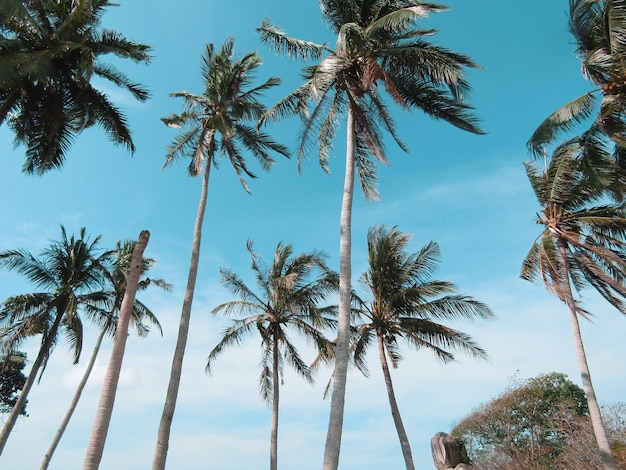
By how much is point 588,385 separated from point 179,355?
→ 40.3ft

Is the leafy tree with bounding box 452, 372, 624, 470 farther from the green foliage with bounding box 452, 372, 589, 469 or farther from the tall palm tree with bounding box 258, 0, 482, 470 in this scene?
the tall palm tree with bounding box 258, 0, 482, 470

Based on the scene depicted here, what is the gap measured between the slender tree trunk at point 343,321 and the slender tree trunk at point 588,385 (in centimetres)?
868

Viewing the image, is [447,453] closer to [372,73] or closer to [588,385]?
[588,385]

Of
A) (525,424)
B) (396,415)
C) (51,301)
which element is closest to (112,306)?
(51,301)

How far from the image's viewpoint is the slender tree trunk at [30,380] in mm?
15664

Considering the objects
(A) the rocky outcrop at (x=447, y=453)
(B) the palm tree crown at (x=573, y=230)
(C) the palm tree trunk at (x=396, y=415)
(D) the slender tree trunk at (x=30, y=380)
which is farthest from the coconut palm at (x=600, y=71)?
(D) the slender tree trunk at (x=30, y=380)

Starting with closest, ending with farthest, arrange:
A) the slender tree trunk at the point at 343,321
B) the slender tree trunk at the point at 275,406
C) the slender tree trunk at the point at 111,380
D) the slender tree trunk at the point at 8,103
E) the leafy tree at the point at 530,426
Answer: the slender tree trunk at the point at 111,380 → the slender tree trunk at the point at 343,321 → the slender tree trunk at the point at 8,103 → the slender tree trunk at the point at 275,406 → the leafy tree at the point at 530,426

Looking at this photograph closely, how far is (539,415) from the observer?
32.7 meters

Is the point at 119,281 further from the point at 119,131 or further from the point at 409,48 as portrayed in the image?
the point at 409,48

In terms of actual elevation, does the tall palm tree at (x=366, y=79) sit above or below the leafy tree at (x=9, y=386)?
above

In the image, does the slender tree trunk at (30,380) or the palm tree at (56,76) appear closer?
the palm tree at (56,76)

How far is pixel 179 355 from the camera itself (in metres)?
12.6

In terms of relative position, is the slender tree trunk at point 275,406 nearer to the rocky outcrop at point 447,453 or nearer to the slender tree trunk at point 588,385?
the rocky outcrop at point 447,453

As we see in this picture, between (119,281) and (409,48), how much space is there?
50.7ft
